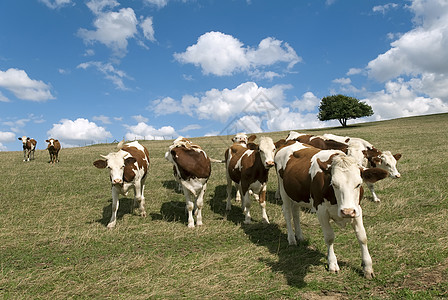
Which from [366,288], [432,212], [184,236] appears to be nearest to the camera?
[366,288]

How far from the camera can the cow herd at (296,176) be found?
15.3ft

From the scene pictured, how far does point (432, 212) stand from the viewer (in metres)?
7.97

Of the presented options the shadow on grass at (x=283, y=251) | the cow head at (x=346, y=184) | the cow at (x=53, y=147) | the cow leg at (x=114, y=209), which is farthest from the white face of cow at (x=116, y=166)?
the cow at (x=53, y=147)

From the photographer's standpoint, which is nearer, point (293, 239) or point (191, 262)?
point (191, 262)

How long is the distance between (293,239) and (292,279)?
1.65m

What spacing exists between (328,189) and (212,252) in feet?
9.65

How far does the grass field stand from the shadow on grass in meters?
0.02

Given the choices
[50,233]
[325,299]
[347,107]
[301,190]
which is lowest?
[325,299]

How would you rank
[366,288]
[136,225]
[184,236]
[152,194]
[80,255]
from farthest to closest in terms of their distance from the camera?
[152,194]
[136,225]
[184,236]
[80,255]
[366,288]

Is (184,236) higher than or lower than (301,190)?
lower

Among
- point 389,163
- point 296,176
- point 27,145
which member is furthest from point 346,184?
point 27,145

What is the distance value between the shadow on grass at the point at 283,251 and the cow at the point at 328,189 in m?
0.35

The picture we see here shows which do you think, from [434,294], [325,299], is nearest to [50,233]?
[325,299]

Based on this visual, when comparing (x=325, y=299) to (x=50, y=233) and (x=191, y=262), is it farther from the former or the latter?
(x=50, y=233)
